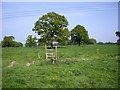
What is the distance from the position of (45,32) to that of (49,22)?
4.20 metres

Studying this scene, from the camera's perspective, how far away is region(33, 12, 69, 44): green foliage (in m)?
74.0

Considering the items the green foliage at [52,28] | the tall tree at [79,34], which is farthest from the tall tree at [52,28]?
the tall tree at [79,34]

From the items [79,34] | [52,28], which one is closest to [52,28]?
[52,28]

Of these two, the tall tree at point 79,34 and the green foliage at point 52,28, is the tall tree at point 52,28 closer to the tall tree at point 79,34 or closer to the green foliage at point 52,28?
the green foliage at point 52,28

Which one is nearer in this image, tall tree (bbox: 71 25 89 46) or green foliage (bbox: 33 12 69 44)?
green foliage (bbox: 33 12 69 44)

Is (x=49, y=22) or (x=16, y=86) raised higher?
(x=49, y=22)

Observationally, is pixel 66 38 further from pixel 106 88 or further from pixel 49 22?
pixel 106 88

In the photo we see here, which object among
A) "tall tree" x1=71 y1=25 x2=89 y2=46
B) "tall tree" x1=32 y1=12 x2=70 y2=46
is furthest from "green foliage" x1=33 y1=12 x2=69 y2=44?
"tall tree" x1=71 y1=25 x2=89 y2=46

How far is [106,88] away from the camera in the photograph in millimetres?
11953

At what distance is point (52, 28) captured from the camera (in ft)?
247

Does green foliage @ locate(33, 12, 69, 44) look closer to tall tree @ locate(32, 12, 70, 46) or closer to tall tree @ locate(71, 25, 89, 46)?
tall tree @ locate(32, 12, 70, 46)

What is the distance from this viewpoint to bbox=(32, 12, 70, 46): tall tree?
74000 millimetres

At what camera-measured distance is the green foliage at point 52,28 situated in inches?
2913

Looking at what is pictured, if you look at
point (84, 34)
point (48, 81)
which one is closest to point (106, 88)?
point (48, 81)
